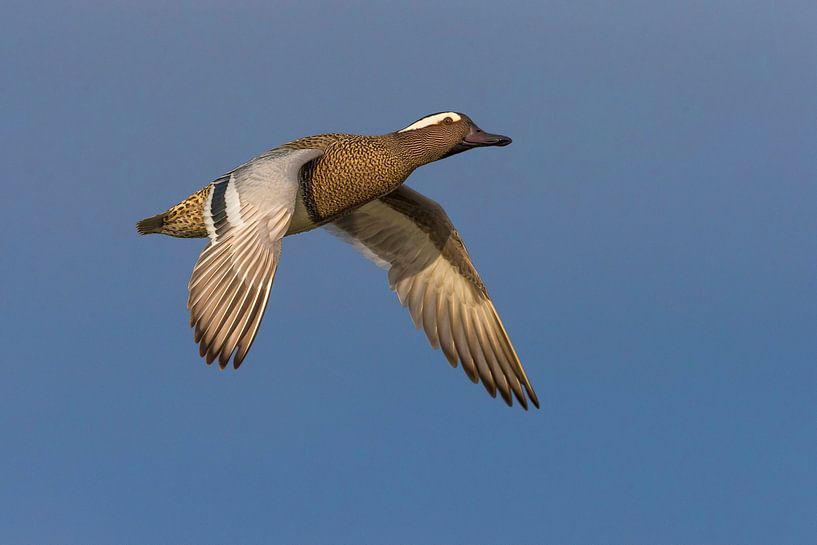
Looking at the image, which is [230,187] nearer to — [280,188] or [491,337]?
[280,188]

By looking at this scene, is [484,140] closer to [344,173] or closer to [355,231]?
[344,173]

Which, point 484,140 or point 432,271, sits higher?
point 484,140

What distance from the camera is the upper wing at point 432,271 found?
33.7 ft

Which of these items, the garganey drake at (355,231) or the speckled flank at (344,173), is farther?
the speckled flank at (344,173)

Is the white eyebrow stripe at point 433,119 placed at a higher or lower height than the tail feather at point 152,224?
higher

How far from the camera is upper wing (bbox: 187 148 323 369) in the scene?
7.28 m

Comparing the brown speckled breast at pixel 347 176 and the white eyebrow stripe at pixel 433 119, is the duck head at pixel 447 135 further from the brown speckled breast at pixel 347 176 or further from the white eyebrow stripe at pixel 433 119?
the brown speckled breast at pixel 347 176

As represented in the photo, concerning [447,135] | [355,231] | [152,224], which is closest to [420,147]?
[447,135]

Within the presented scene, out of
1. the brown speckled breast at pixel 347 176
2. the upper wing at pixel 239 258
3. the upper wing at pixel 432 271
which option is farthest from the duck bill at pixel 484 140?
the upper wing at pixel 239 258

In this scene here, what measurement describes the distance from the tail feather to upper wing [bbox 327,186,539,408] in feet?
5.42

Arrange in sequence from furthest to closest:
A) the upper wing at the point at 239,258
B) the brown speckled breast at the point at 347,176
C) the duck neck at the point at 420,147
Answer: the duck neck at the point at 420,147, the brown speckled breast at the point at 347,176, the upper wing at the point at 239,258

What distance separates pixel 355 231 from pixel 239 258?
2985 mm

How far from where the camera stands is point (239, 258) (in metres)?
7.60

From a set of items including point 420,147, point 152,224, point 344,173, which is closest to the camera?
point 344,173
